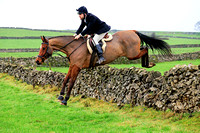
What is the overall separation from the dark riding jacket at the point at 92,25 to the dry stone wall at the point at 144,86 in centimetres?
182

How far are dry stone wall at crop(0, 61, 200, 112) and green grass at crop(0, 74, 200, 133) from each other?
269mm

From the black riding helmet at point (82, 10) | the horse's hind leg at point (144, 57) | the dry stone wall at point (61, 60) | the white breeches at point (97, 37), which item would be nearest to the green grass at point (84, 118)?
the horse's hind leg at point (144, 57)

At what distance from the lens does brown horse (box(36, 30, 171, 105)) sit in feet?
27.0

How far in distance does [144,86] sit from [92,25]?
266cm

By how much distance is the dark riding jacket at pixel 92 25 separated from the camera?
8.38 m

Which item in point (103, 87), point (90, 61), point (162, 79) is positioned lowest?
point (103, 87)

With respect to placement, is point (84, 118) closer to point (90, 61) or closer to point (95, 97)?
point (90, 61)

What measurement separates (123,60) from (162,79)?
19.6 metres

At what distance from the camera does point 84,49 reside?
8.45 metres

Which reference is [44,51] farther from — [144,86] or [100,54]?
[144,86]

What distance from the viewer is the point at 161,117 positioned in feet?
23.9

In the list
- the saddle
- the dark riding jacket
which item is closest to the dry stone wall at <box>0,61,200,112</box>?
the saddle

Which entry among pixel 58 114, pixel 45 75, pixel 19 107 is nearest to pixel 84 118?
pixel 58 114

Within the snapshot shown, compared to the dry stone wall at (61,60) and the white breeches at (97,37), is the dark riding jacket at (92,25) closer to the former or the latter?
the white breeches at (97,37)
